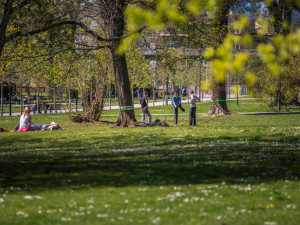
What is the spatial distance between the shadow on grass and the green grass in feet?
0.07

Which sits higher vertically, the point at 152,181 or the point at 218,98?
the point at 218,98

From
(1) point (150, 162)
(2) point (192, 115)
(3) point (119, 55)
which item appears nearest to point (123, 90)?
(3) point (119, 55)

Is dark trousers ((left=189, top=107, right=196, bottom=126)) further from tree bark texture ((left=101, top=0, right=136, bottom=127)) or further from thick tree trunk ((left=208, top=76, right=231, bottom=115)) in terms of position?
thick tree trunk ((left=208, top=76, right=231, bottom=115))

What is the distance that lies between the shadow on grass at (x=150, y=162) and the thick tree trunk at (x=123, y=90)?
21.1 ft

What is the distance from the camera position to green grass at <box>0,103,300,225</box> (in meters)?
6.61

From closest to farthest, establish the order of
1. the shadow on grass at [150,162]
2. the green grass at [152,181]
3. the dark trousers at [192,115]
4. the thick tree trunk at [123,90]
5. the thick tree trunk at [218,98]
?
the green grass at [152,181], the shadow on grass at [150,162], the thick tree trunk at [123,90], the dark trousers at [192,115], the thick tree trunk at [218,98]

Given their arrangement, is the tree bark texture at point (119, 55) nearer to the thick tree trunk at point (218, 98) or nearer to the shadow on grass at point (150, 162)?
the shadow on grass at point (150, 162)

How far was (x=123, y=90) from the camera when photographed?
21859 mm

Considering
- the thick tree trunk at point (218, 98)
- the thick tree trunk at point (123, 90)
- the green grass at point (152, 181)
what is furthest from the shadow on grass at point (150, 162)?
the thick tree trunk at point (218, 98)

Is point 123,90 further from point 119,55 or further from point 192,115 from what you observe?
point 192,115

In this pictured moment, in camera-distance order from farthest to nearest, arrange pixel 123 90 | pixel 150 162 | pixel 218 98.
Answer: pixel 218 98
pixel 123 90
pixel 150 162

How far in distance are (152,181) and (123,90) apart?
1326 centimetres

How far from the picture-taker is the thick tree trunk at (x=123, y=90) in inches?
854

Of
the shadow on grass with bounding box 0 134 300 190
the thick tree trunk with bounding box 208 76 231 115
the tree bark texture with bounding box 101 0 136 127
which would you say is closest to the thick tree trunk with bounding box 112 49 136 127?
the tree bark texture with bounding box 101 0 136 127
